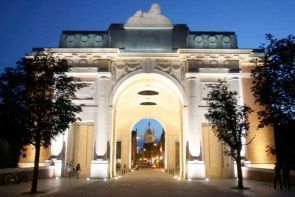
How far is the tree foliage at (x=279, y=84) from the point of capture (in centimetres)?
1476

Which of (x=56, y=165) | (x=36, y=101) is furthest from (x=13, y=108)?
(x=56, y=165)

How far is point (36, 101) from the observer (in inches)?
690

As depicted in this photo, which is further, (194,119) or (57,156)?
(194,119)

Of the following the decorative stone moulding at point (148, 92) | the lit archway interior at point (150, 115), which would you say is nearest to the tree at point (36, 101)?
the lit archway interior at point (150, 115)

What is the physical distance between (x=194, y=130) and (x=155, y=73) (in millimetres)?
6244

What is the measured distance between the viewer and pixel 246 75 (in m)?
30.5

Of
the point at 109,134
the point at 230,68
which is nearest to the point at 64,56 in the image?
the point at 109,134

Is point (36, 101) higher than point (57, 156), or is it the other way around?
point (36, 101)

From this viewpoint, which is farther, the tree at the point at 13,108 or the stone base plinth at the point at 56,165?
the stone base plinth at the point at 56,165

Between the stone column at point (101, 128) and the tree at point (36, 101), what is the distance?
1029cm

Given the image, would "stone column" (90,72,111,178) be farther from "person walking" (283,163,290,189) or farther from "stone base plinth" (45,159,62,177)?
"person walking" (283,163,290,189)

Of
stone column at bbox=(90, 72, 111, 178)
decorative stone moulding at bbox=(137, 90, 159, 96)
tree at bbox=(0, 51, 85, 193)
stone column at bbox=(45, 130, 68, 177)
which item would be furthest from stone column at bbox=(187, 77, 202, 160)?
tree at bbox=(0, 51, 85, 193)

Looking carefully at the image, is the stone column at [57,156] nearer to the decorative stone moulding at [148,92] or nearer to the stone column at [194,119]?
the stone column at [194,119]

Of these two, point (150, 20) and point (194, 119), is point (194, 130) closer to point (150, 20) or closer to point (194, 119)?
point (194, 119)
